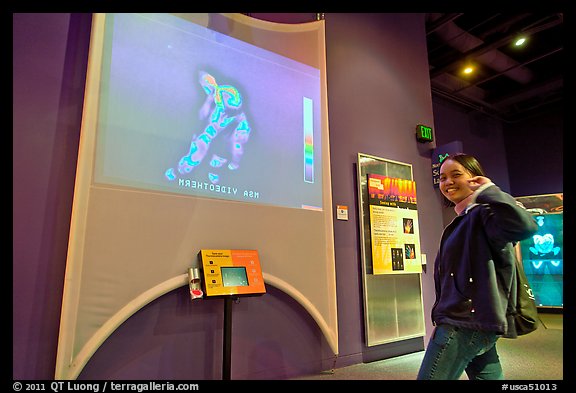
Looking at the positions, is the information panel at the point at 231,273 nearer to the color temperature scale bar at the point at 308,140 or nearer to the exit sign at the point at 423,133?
the color temperature scale bar at the point at 308,140

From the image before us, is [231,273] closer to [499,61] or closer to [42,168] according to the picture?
[42,168]

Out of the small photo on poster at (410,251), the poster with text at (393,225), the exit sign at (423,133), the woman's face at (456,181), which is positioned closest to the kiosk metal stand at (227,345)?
the woman's face at (456,181)

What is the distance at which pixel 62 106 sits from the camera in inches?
88.4

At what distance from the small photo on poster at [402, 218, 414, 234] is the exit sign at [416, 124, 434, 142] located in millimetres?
1081

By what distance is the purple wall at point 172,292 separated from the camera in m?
2.04

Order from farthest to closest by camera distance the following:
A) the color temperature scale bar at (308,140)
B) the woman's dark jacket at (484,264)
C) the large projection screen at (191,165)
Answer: the color temperature scale bar at (308,140) < the large projection screen at (191,165) < the woman's dark jacket at (484,264)

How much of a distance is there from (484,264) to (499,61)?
620cm

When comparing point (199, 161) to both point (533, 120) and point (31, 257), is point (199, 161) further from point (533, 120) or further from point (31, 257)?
point (533, 120)

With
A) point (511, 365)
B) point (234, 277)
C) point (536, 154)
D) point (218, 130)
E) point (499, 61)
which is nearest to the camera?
point (234, 277)

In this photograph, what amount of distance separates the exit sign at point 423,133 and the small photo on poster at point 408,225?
1.08 metres

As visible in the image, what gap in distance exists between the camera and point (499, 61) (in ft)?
20.2

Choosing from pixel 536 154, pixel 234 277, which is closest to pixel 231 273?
pixel 234 277

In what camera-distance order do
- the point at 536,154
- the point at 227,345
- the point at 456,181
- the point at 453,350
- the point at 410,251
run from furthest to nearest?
the point at 536,154
the point at 410,251
the point at 227,345
the point at 456,181
the point at 453,350

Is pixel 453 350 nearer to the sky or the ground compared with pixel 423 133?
nearer to the ground
